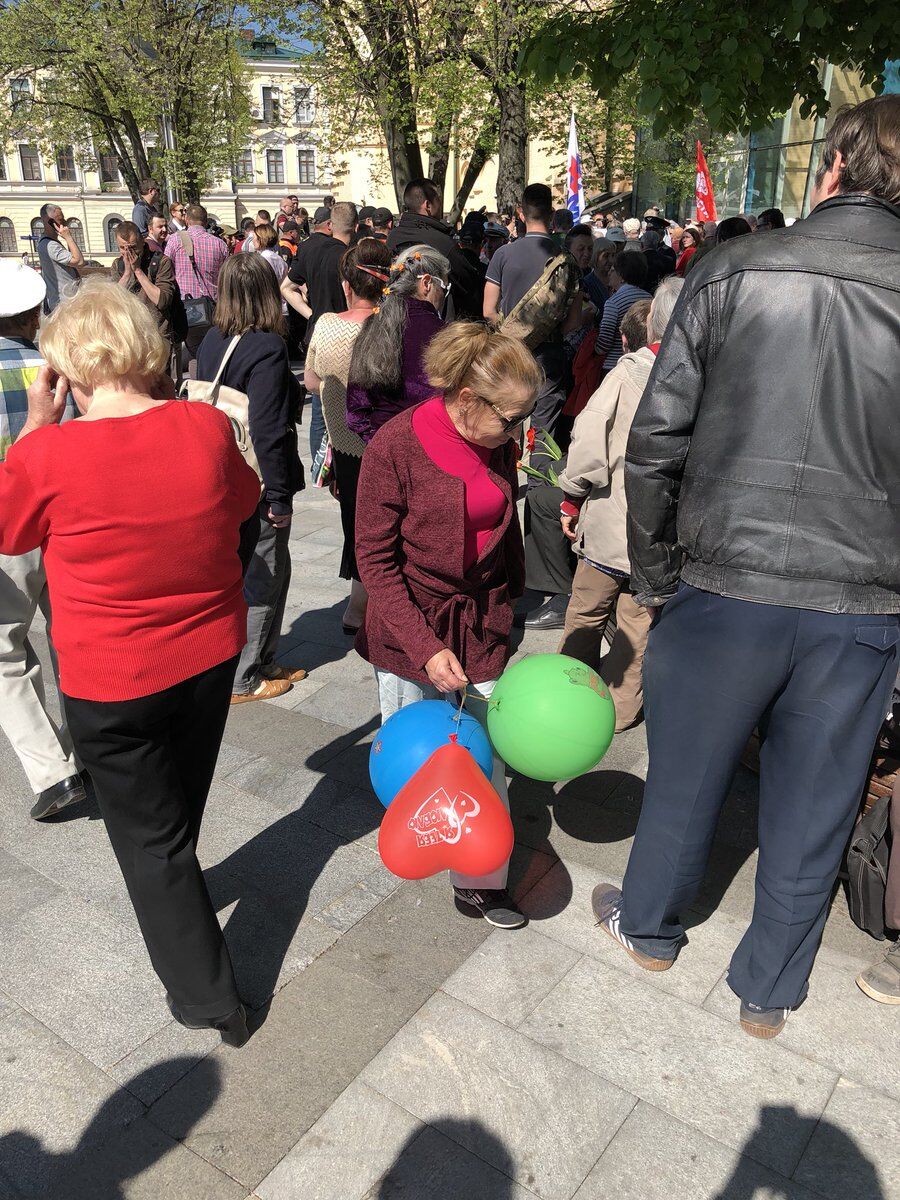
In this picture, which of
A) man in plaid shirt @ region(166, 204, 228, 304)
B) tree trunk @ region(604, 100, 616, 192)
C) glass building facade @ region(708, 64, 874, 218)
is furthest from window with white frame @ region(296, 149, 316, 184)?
man in plaid shirt @ region(166, 204, 228, 304)

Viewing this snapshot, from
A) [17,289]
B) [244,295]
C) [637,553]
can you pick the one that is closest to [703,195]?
[244,295]

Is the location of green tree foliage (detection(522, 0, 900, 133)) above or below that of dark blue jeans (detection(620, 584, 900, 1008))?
above

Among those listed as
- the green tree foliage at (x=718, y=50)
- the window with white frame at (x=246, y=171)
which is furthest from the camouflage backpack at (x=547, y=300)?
the window with white frame at (x=246, y=171)

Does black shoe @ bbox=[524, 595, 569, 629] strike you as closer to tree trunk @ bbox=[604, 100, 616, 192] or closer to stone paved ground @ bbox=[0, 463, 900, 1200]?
stone paved ground @ bbox=[0, 463, 900, 1200]

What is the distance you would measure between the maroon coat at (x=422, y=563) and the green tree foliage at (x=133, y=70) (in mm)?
21528

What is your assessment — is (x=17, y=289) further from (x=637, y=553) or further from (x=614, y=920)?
(x=614, y=920)

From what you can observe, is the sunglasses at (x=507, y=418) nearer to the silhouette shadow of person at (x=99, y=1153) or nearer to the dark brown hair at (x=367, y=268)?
the silhouette shadow of person at (x=99, y=1153)

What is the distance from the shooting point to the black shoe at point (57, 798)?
3541 mm

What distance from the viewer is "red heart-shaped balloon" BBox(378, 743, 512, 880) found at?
2.40m

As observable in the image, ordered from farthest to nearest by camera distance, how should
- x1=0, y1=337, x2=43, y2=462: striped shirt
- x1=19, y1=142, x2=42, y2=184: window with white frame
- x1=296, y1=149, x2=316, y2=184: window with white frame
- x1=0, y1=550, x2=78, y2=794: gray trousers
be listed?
x1=296, y1=149, x2=316, y2=184: window with white frame < x1=19, y1=142, x2=42, y2=184: window with white frame < x1=0, y1=550, x2=78, y2=794: gray trousers < x1=0, y1=337, x2=43, y2=462: striped shirt

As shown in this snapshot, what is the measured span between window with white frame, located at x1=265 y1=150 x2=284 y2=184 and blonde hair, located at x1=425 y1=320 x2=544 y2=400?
7151 cm

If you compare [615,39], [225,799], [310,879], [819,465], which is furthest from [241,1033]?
[615,39]

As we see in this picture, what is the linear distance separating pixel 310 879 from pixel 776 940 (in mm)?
1561

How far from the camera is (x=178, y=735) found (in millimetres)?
2404
